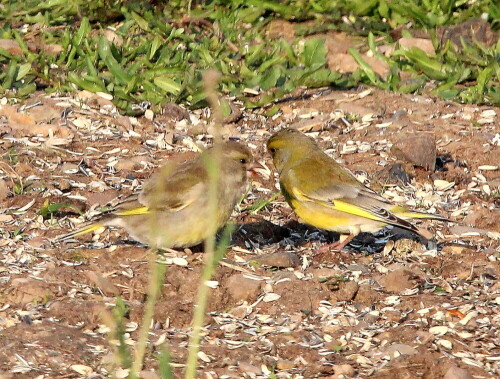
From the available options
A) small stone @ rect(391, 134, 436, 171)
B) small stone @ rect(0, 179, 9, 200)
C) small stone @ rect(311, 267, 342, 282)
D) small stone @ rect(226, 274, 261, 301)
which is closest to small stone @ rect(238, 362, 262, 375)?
small stone @ rect(226, 274, 261, 301)

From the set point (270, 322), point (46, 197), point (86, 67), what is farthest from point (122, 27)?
point (270, 322)

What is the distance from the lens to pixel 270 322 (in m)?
5.56

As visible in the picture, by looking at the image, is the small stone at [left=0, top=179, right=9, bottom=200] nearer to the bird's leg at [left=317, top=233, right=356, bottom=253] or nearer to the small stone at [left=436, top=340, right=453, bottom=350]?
the bird's leg at [left=317, top=233, right=356, bottom=253]

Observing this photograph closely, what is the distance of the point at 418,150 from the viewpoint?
7.61 m

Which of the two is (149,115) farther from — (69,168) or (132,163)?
(69,168)

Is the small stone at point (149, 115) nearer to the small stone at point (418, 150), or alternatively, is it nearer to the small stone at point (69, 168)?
the small stone at point (69, 168)

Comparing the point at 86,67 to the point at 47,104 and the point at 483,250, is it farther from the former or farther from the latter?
the point at 483,250

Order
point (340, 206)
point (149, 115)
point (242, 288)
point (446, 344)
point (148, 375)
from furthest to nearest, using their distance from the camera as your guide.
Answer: point (149, 115), point (340, 206), point (242, 288), point (446, 344), point (148, 375)

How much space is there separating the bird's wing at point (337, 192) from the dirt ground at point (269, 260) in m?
0.27

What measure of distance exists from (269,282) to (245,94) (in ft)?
10.1

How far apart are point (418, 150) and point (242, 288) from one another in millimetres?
2349

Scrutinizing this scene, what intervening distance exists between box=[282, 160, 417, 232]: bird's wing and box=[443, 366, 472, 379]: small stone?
5.46 feet

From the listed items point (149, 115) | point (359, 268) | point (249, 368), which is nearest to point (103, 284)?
point (249, 368)

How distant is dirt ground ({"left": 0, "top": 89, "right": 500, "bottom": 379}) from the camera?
16.7ft
